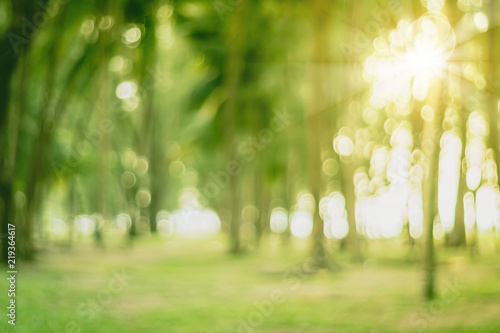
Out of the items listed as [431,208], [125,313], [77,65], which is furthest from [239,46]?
[125,313]

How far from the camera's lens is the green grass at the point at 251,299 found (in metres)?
7.72

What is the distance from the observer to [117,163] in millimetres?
23969

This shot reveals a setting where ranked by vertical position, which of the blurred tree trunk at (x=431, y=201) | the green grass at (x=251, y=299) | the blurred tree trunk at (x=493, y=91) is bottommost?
the green grass at (x=251, y=299)

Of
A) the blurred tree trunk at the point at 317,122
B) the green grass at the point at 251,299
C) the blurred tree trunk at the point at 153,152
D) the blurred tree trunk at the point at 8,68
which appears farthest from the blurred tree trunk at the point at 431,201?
the blurred tree trunk at the point at 153,152

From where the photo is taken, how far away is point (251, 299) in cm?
1020

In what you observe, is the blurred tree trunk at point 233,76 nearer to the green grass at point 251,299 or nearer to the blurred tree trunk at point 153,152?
the green grass at point 251,299

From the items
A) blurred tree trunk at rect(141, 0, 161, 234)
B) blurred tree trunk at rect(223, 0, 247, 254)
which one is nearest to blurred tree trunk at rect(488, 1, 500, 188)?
blurred tree trunk at rect(223, 0, 247, 254)

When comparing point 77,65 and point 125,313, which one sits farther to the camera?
point 77,65

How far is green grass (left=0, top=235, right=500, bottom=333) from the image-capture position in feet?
25.3

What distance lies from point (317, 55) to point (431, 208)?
5128 mm

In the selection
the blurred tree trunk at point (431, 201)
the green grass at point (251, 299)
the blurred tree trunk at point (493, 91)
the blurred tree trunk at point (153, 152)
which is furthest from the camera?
the blurred tree trunk at point (153, 152)

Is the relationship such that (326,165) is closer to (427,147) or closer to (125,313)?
(427,147)

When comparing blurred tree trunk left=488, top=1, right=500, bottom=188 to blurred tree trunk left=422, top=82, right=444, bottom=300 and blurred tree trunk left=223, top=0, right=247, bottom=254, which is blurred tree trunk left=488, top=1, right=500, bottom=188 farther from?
blurred tree trunk left=223, top=0, right=247, bottom=254

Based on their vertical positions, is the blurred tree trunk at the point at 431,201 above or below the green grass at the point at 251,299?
above
